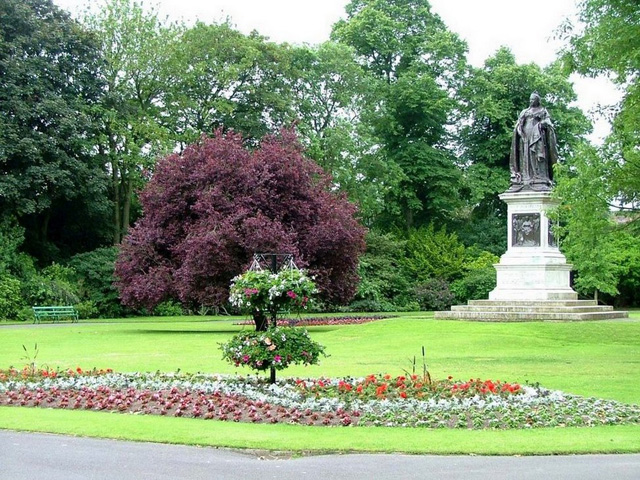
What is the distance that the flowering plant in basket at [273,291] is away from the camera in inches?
571

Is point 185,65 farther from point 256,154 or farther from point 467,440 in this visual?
point 467,440

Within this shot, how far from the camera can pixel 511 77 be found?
2189 inches

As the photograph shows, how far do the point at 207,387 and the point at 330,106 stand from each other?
41.0 meters

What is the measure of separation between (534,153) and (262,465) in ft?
84.2

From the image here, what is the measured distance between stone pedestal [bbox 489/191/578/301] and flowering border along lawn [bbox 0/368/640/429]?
16.8 m

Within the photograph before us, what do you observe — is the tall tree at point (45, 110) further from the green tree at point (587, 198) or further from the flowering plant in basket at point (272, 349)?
the flowering plant in basket at point (272, 349)

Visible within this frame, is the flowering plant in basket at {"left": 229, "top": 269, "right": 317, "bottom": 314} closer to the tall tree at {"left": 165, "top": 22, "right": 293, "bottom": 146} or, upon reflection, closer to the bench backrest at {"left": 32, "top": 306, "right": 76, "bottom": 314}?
the bench backrest at {"left": 32, "top": 306, "right": 76, "bottom": 314}

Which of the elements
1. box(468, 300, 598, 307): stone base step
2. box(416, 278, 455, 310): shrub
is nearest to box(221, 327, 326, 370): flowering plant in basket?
box(468, 300, 598, 307): stone base step

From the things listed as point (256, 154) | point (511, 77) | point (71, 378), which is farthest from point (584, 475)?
point (511, 77)

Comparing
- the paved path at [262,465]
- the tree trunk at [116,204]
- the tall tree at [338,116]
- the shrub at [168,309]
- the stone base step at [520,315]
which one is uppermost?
the tall tree at [338,116]

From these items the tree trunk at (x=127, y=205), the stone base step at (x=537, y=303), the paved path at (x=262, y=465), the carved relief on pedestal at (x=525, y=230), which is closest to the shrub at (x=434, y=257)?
the tree trunk at (x=127, y=205)

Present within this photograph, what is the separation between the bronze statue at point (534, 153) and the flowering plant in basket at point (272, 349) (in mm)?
20083

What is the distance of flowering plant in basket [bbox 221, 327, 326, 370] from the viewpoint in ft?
47.0

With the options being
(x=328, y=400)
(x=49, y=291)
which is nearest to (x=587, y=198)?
(x=328, y=400)
